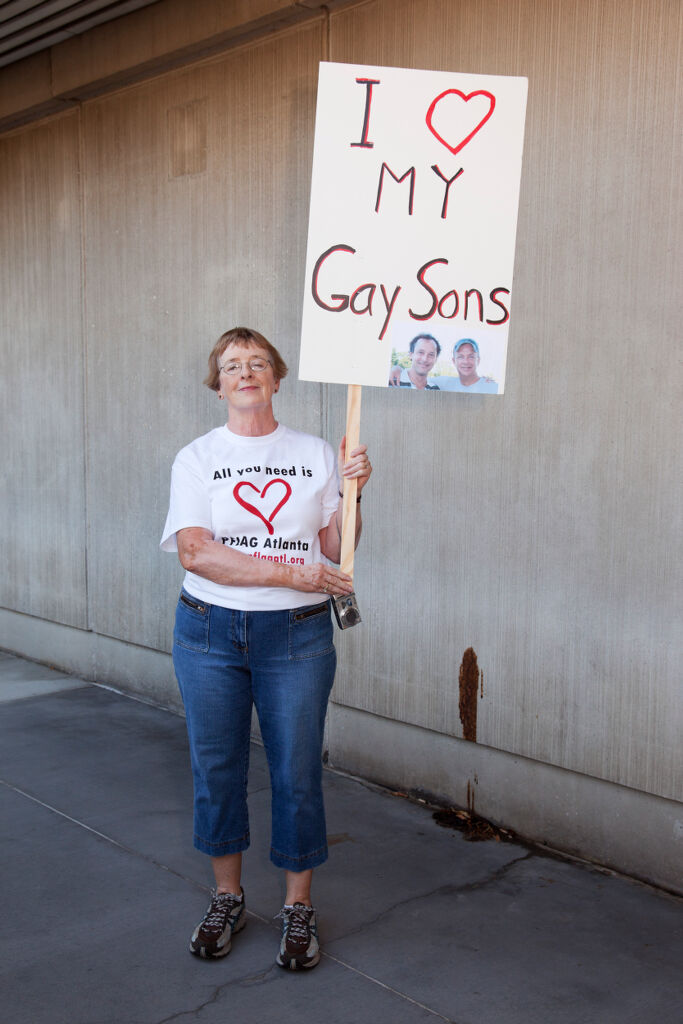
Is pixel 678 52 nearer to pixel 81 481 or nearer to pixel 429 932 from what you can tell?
pixel 429 932

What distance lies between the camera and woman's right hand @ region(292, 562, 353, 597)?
2.86 m

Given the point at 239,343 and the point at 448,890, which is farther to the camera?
the point at 448,890

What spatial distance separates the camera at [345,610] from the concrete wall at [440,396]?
116cm

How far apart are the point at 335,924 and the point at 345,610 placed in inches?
43.6

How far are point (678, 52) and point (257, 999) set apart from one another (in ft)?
10.5

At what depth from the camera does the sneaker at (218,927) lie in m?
3.04

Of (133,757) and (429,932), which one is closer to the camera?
(429,932)

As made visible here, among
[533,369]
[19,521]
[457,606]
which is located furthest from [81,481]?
[533,369]

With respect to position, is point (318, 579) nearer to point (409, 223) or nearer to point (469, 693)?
point (409, 223)

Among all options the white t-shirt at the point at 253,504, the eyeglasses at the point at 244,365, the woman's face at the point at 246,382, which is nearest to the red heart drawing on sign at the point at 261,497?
the white t-shirt at the point at 253,504

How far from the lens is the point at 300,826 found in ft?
9.90

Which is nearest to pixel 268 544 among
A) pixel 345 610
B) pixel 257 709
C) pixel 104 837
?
pixel 345 610

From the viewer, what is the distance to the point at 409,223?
2979 millimetres

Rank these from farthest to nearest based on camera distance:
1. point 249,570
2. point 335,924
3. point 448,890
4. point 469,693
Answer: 1. point 469,693
2. point 448,890
3. point 335,924
4. point 249,570
